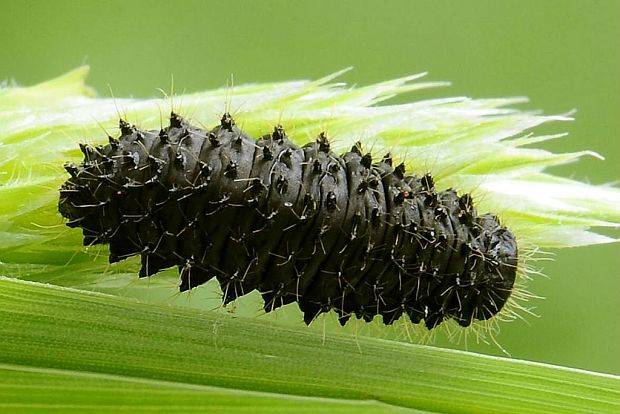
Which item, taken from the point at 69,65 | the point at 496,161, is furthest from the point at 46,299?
the point at 69,65

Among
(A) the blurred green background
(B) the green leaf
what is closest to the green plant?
(B) the green leaf

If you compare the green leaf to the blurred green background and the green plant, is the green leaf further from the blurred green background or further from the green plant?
the blurred green background

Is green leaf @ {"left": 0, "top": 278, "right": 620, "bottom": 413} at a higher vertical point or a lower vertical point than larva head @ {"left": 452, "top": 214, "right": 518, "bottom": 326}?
lower

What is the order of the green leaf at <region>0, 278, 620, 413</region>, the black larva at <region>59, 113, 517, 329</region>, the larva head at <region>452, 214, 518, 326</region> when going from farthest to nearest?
the larva head at <region>452, 214, 518, 326</region>, the black larva at <region>59, 113, 517, 329</region>, the green leaf at <region>0, 278, 620, 413</region>

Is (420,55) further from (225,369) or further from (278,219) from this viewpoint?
(225,369)

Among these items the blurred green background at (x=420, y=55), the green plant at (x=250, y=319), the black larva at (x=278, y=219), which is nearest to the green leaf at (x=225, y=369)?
the green plant at (x=250, y=319)

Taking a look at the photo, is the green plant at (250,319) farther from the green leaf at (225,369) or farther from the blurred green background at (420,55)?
the blurred green background at (420,55)

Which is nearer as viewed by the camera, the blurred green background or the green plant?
the green plant

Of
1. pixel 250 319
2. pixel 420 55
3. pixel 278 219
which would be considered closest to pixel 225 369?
pixel 250 319
